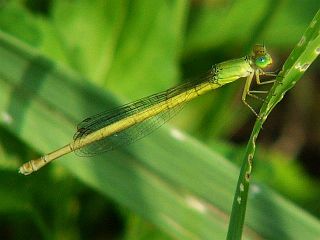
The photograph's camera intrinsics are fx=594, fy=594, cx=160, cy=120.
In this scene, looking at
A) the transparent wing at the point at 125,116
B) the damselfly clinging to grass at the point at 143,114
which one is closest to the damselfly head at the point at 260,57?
the damselfly clinging to grass at the point at 143,114

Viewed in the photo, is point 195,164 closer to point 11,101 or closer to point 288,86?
point 288,86

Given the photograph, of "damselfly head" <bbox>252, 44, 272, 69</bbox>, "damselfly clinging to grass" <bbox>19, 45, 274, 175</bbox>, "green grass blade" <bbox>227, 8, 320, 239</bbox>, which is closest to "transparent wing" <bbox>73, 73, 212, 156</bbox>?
"damselfly clinging to grass" <bbox>19, 45, 274, 175</bbox>

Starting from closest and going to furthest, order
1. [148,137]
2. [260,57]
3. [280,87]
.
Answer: [280,87], [148,137], [260,57]

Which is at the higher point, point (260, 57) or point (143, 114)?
point (260, 57)

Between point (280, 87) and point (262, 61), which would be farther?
point (262, 61)

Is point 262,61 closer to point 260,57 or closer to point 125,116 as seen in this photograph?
point 260,57

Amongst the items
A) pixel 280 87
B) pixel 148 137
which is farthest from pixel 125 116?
pixel 280 87

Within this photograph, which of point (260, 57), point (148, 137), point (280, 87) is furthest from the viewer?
point (260, 57)

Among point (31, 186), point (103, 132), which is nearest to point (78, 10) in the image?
point (103, 132)
